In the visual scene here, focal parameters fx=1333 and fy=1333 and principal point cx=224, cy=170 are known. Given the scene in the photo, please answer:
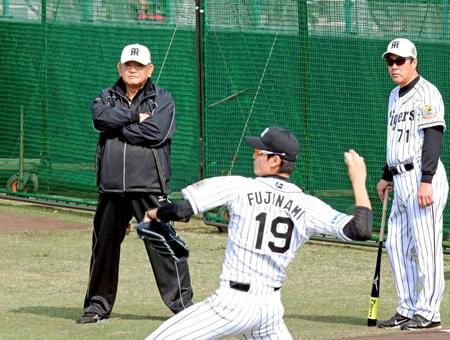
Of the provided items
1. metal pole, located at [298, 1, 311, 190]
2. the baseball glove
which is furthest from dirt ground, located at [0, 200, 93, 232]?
the baseball glove

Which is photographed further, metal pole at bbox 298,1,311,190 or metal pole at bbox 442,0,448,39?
metal pole at bbox 298,1,311,190

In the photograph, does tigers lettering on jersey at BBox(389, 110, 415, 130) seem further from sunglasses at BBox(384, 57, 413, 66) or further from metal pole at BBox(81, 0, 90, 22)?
metal pole at BBox(81, 0, 90, 22)

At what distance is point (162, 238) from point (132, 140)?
2.43m

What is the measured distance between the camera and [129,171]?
30.2 feet

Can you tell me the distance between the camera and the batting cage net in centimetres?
1324

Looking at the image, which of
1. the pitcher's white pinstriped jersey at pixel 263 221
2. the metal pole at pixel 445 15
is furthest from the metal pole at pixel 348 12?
the pitcher's white pinstriped jersey at pixel 263 221

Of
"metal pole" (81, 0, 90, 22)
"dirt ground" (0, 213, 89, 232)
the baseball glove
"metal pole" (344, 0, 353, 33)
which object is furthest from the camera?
"metal pole" (81, 0, 90, 22)

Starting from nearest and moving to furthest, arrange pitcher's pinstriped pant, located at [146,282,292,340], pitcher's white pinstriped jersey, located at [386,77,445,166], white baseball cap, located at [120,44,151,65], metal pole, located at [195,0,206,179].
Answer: pitcher's pinstriped pant, located at [146,282,292,340] → pitcher's white pinstriped jersey, located at [386,77,445,166] → white baseball cap, located at [120,44,151,65] → metal pole, located at [195,0,206,179]

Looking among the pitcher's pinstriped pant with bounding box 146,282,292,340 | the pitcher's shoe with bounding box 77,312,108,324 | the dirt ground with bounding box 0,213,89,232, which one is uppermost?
the dirt ground with bounding box 0,213,89,232

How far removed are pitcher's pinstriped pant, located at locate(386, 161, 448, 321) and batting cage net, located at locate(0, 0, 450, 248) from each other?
383cm

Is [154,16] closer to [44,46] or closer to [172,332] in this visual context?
[44,46]

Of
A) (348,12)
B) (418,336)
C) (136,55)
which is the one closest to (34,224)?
(348,12)

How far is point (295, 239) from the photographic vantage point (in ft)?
21.0

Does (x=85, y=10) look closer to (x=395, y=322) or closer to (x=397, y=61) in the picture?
(x=397, y=61)
